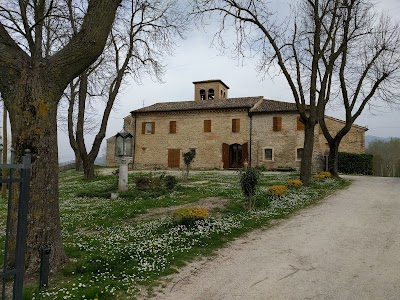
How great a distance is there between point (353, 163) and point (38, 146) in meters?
29.1

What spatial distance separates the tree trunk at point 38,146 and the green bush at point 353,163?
2823 cm

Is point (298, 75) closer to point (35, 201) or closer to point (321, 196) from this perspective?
point (321, 196)

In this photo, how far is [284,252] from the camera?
19.7 ft

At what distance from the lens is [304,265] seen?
5.34 metres

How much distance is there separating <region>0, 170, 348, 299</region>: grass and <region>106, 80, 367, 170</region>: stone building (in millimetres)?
18437

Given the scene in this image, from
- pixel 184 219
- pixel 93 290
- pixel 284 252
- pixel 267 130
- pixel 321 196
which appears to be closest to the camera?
pixel 93 290

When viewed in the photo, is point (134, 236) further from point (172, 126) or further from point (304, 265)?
point (172, 126)

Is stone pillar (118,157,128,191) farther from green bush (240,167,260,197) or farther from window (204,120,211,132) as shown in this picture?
window (204,120,211,132)

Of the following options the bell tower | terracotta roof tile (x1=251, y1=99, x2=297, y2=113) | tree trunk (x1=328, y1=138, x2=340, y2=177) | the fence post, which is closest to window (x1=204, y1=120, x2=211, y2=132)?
terracotta roof tile (x1=251, y1=99, x2=297, y2=113)

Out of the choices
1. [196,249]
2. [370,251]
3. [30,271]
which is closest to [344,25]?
[370,251]

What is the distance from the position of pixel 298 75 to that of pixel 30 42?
460 inches

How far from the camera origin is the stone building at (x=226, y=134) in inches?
1214

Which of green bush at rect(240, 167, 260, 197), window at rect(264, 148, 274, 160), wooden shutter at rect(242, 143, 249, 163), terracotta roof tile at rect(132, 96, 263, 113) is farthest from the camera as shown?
terracotta roof tile at rect(132, 96, 263, 113)

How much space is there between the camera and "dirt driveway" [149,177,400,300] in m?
4.34
